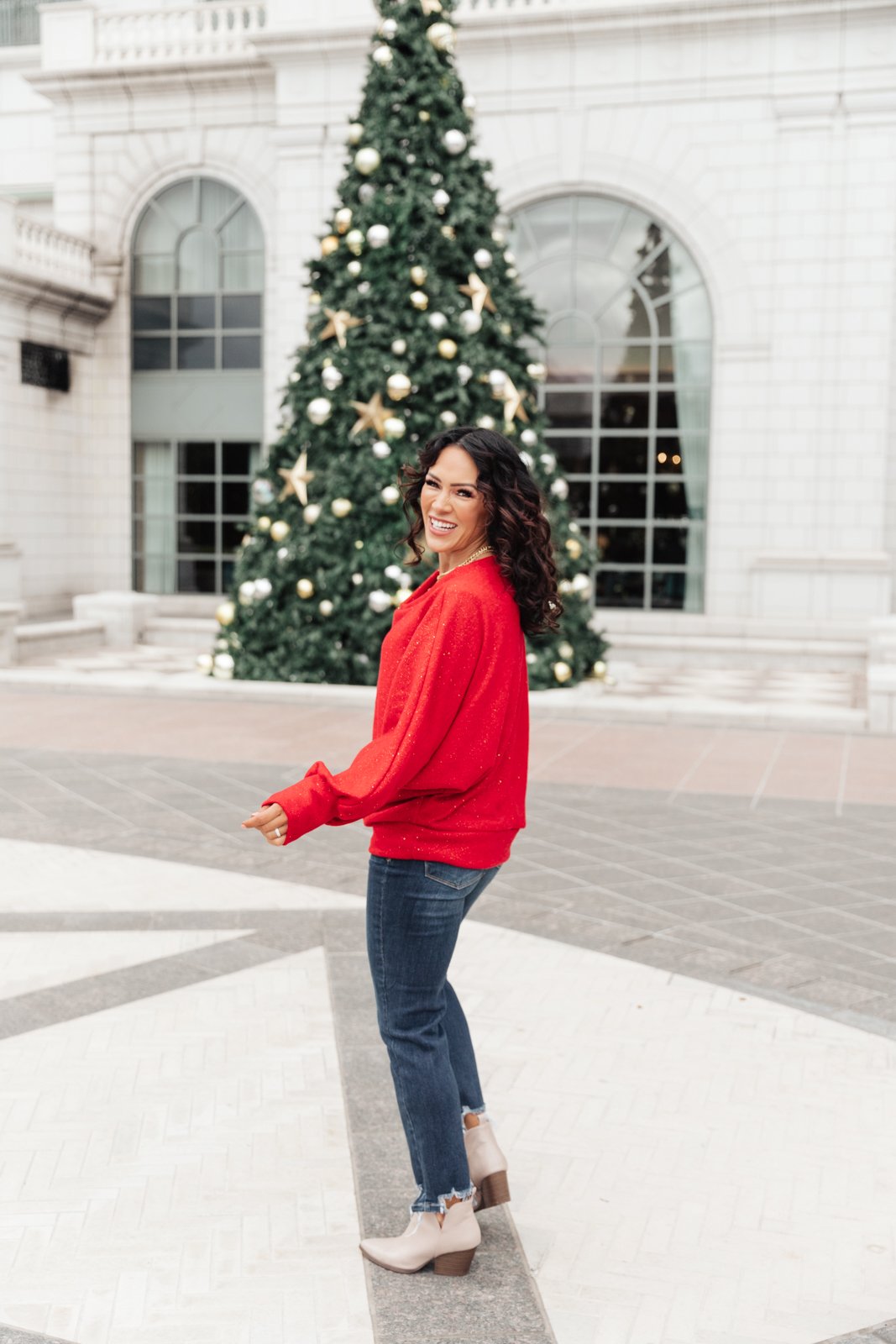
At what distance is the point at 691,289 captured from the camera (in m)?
18.4

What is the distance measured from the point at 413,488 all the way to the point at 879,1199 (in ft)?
6.73

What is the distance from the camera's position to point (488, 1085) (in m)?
3.81

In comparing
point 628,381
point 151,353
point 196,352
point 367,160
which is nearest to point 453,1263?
point 367,160

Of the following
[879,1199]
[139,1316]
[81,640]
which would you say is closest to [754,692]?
[81,640]

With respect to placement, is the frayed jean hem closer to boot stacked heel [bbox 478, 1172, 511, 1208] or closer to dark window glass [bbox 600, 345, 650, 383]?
boot stacked heel [bbox 478, 1172, 511, 1208]

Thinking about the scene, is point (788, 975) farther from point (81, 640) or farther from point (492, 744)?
point (81, 640)

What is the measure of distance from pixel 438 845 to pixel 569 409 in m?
16.9

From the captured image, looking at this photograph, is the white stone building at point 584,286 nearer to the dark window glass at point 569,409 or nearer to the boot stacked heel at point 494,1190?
the dark window glass at point 569,409

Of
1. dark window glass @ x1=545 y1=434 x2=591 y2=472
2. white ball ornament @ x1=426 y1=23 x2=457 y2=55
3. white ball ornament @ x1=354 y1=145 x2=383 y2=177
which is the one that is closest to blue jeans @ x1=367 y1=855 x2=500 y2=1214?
white ball ornament @ x1=354 y1=145 x2=383 y2=177

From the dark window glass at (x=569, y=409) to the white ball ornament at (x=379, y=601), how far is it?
318 inches

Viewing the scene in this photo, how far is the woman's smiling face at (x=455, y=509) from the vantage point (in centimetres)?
274

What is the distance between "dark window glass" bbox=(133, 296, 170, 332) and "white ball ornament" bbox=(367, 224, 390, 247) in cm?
982

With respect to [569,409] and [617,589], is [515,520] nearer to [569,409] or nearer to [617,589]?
[617,589]

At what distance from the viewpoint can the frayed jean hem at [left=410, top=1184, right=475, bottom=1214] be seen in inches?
109
